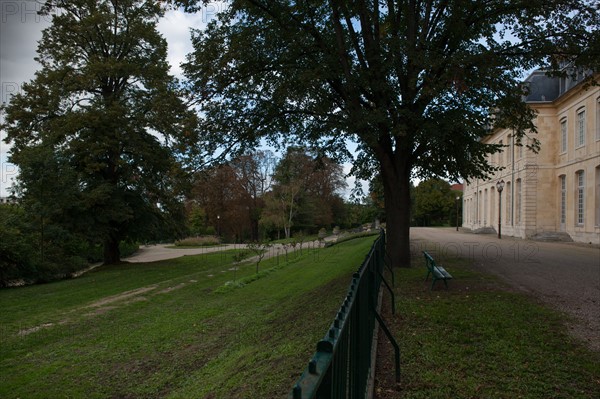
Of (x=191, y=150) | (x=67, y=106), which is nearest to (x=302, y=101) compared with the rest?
(x=191, y=150)

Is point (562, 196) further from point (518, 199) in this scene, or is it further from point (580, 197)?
point (518, 199)

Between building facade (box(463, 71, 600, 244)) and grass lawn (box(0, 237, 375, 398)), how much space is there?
19.9 m

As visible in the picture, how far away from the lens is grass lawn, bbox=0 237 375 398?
21.1 feet

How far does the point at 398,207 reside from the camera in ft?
45.4

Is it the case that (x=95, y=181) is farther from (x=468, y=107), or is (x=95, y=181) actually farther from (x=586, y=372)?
(x=586, y=372)

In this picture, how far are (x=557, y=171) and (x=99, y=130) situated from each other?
32.2 m

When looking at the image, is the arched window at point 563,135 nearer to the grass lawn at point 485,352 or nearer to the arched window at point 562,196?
the arched window at point 562,196

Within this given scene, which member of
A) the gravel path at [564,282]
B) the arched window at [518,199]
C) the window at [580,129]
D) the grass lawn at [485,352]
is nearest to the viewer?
the grass lawn at [485,352]

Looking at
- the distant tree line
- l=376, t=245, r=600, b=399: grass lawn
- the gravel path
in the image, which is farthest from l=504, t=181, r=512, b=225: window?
l=376, t=245, r=600, b=399: grass lawn

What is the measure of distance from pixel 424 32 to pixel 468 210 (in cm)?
5825

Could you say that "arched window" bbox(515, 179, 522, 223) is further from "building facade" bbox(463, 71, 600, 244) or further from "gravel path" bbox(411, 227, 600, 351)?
"gravel path" bbox(411, 227, 600, 351)

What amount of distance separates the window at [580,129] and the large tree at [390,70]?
20172 mm

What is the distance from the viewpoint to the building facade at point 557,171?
2850 centimetres

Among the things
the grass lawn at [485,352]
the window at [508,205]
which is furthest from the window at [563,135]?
the grass lawn at [485,352]
